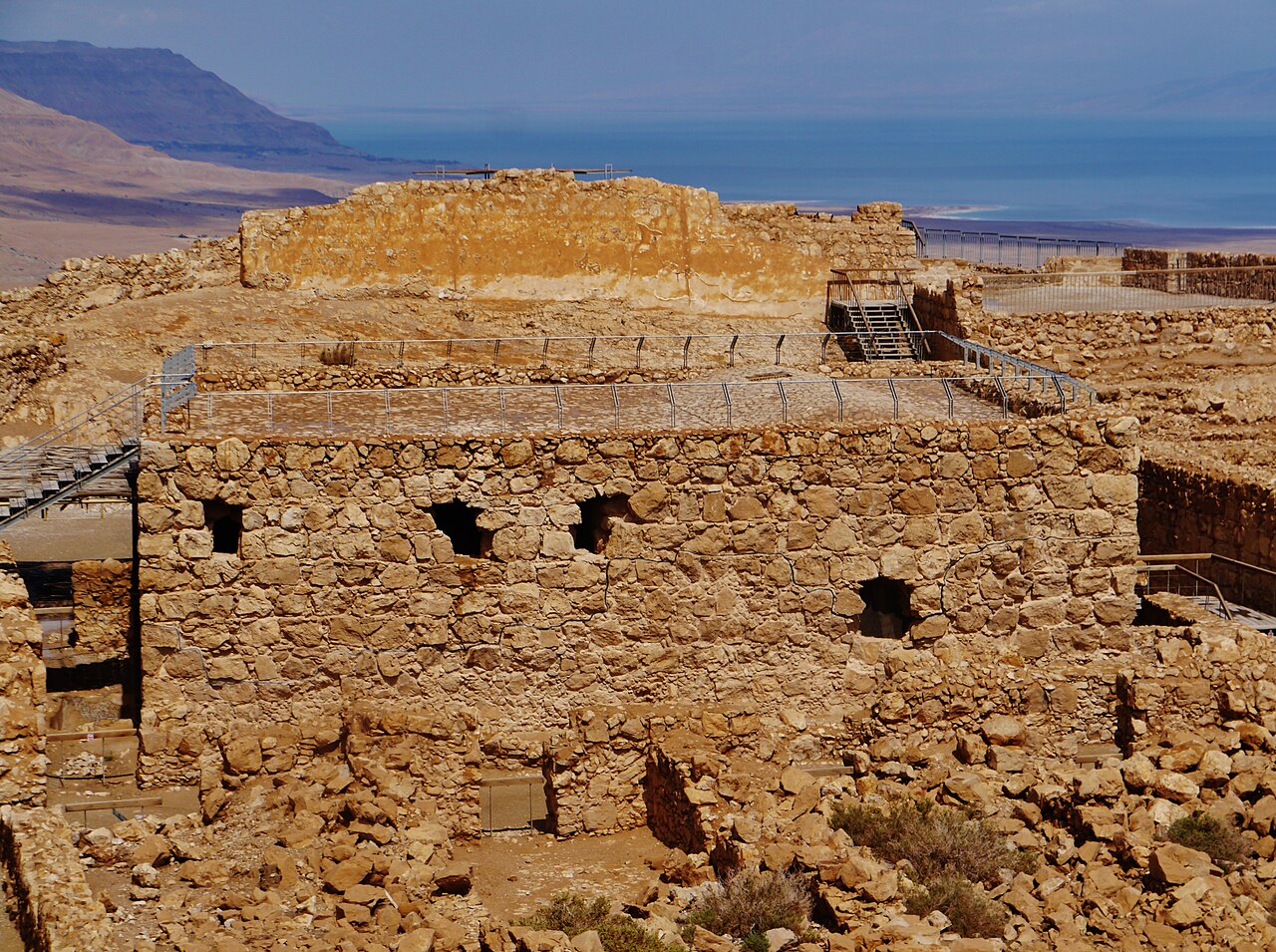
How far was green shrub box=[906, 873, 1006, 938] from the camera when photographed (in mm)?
11453

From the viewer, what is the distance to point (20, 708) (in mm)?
13641

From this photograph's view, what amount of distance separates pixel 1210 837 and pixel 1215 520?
7.08 m

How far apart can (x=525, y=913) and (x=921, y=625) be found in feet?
16.1

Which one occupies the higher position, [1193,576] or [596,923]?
[1193,576]

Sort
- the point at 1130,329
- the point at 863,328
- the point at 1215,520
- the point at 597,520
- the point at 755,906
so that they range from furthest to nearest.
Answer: the point at 1130,329 < the point at 863,328 < the point at 1215,520 < the point at 597,520 < the point at 755,906

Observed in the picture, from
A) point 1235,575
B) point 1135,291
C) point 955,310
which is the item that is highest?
point 1135,291

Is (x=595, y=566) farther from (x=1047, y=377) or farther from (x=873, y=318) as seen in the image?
(x=873, y=318)

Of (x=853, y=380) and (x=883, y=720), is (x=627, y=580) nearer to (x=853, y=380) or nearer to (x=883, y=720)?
(x=883, y=720)

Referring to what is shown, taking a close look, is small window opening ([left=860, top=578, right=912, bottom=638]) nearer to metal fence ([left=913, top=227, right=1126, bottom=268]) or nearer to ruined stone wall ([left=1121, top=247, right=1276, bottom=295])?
metal fence ([left=913, top=227, right=1126, bottom=268])

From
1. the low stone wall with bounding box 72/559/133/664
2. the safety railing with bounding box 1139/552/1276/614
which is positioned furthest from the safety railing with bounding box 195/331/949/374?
the safety railing with bounding box 1139/552/1276/614

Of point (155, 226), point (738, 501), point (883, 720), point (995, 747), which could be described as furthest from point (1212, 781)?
point (155, 226)

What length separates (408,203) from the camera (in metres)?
24.4

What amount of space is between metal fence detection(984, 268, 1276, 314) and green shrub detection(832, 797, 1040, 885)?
1294cm

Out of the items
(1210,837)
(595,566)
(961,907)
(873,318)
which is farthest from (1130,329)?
(961,907)
